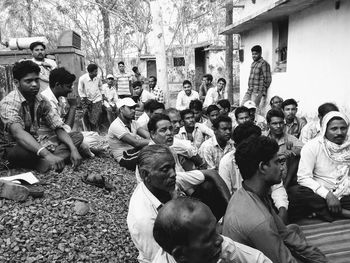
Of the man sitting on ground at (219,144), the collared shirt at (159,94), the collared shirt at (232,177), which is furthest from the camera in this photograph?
the collared shirt at (159,94)

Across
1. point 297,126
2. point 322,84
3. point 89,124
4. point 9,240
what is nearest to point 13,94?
point 9,240

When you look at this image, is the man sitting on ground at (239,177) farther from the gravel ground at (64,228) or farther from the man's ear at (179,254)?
the man's ear at (179,254)

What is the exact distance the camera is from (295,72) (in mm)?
7805

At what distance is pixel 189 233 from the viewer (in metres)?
1.42

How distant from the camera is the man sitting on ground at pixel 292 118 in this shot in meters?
5.05

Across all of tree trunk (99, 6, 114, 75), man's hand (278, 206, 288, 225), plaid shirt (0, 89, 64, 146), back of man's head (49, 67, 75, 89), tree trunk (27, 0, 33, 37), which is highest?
tree trunk (27, 0, 33, 37)

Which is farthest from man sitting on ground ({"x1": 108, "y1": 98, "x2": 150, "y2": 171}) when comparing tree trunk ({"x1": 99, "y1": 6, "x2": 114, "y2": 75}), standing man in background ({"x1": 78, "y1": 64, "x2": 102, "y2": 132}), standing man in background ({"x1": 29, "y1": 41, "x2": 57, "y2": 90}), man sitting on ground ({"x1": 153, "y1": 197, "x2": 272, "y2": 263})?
tree trunk ({"x1": 99, "y1": 6, "x2": 114, "y2": 75})

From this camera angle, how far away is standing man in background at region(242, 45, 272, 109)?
26.9 feet

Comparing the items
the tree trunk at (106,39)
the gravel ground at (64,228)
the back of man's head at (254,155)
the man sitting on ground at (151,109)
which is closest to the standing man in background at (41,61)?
the man sitting on ground at (151,109)

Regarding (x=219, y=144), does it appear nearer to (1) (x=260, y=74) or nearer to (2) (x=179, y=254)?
(2) (x=179, y=254)

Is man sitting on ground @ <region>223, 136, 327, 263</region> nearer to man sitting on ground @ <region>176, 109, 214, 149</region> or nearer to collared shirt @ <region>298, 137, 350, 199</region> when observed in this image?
collared shirt @ <region>298, 137, 350, 199</region>

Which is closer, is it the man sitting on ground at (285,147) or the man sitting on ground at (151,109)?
the man sitting on ground at (285,147)

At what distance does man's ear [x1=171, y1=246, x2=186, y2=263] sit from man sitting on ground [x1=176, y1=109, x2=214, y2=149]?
3.67 meters

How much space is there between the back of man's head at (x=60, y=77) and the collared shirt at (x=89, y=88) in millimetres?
3280
